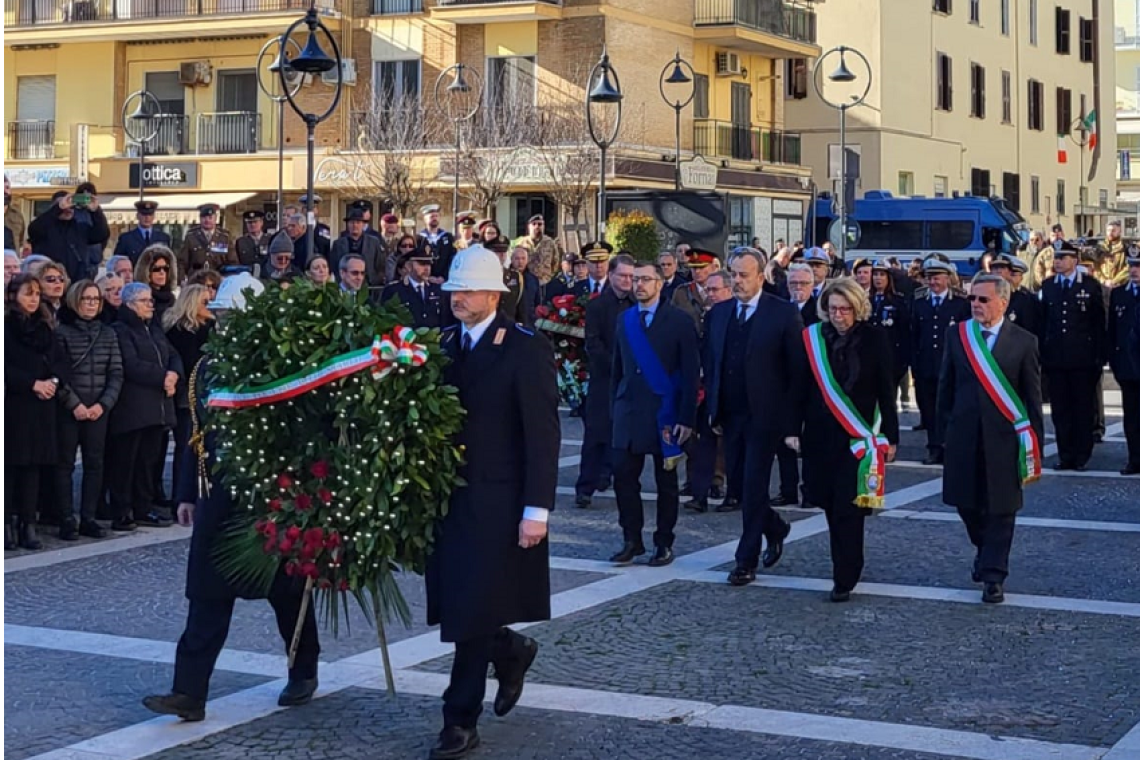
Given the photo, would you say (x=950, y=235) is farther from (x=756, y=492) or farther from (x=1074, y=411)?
(x=756, y=492)

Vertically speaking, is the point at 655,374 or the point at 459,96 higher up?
the point at 459,96

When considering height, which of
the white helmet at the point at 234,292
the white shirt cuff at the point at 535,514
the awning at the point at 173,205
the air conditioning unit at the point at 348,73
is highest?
the air conditioning unit at the point at 348,73

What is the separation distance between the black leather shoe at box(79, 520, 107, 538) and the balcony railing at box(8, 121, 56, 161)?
3435 cm

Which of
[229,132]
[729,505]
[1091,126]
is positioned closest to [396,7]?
[229,132]

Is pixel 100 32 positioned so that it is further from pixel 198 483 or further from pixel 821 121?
pixel 198 483

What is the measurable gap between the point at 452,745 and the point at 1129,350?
1138cm

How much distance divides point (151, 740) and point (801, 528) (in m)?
6.72

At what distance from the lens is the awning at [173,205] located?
1618 inches

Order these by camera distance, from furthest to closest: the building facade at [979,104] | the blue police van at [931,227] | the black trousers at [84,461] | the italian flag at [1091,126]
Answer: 1. the italian flag at [1091,126]
2. the building facade at [979,104]
3. the blue police van at [931,227]
4. the black trousers at [84,461]

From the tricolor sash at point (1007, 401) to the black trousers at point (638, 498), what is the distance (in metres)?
2.04

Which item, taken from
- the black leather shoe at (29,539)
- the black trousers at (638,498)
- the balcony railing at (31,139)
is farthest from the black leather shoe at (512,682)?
the balcony railing at (31,139)

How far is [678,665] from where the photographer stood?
8.13m

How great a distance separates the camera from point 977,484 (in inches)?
393

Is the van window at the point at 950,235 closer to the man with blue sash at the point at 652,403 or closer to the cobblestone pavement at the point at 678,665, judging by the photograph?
the cobblestone pavement at the point at 678,665
